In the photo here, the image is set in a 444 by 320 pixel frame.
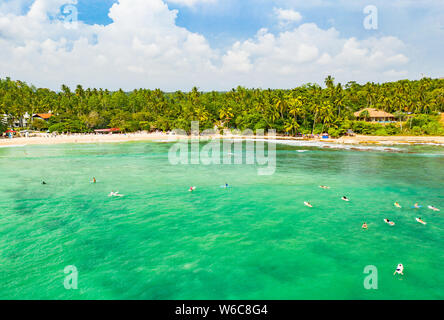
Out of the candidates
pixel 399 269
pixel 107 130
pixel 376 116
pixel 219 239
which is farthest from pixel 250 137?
pixel 399 269

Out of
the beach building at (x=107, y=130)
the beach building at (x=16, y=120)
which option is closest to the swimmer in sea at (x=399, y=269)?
the beach building at (x=107, y=130)

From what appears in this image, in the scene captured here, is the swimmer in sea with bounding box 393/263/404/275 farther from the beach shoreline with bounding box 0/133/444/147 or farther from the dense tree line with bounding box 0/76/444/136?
the dense tree line with bounding box 0/76/444/136

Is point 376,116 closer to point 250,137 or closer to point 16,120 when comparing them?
point 250,137

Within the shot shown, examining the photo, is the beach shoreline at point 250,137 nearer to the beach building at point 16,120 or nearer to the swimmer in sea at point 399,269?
the beach building at point 16,120
